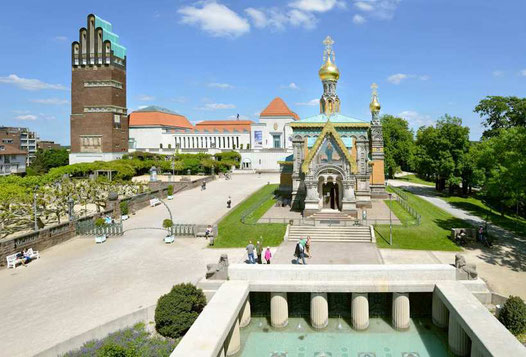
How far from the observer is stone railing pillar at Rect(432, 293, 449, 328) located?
1466 centimetres

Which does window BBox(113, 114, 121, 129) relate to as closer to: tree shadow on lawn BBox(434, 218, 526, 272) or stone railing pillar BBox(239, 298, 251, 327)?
tree shadow on lawn BBox(434, 218, 526, 272)

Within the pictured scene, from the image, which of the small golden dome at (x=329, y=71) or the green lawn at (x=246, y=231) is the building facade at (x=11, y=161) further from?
the small golden dome at (x=329, y=71)

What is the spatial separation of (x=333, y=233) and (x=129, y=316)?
54.0 ft

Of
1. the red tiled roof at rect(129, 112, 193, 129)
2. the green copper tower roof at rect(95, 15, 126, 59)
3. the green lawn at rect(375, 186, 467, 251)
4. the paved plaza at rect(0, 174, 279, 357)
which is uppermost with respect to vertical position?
the green copper tower roof at rect(95, 15, 126, 59)

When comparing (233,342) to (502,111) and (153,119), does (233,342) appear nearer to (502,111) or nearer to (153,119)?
(502,111)

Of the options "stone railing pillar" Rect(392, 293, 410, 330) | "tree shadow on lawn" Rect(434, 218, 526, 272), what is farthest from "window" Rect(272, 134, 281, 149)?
"stone railing pillar" Rect(392, 293, 410, 330)

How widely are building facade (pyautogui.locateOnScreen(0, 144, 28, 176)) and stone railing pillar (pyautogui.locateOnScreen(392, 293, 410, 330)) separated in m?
82.0

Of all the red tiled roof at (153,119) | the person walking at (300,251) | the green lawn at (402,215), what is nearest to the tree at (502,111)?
the green lawn at (402,215)

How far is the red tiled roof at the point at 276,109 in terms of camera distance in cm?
9194

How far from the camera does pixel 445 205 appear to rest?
42.2 m

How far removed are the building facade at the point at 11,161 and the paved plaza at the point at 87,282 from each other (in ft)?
199

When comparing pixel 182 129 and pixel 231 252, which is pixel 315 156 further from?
pixel 182 129

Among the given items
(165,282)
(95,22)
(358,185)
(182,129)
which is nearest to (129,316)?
(165,282)

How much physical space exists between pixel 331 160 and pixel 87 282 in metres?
20.9
